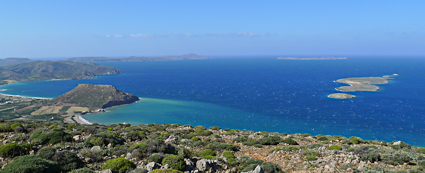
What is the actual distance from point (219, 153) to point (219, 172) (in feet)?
24.7

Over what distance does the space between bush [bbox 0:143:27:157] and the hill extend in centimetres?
14882

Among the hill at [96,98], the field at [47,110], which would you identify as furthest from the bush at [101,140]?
the field at [47,110]

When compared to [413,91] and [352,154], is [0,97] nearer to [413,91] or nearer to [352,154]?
[352,154]

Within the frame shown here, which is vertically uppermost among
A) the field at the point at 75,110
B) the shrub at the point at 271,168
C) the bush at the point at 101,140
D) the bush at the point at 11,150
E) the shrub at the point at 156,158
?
the bush at the point at 11,150

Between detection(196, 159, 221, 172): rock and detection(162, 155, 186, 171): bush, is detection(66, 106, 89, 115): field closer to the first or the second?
detection(162, 155, 186, 171): bush

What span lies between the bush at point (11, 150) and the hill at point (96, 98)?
149 m

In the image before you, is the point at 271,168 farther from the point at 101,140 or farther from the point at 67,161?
the point at 101,140

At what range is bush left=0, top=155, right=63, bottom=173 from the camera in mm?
12992

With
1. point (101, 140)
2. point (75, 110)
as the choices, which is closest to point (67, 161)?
point (101, 140)

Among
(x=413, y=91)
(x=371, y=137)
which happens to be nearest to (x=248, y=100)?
(x=371, y=137)

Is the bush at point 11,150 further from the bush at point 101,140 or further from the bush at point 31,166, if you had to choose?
the bush at point 101,140

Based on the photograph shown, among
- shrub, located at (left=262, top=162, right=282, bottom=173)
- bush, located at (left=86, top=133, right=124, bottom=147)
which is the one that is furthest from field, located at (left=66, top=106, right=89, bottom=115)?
shrub, located at (left=262, top=162, right=282, bottom=173)

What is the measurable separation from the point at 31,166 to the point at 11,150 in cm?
482

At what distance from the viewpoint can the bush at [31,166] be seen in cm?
1299
